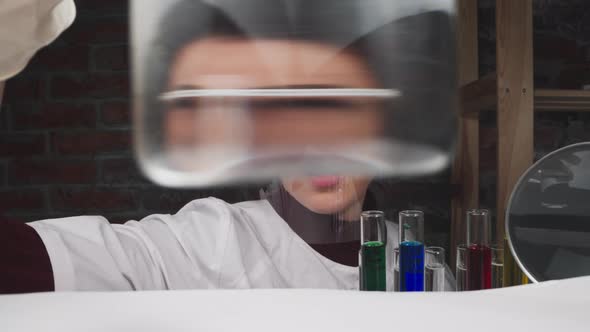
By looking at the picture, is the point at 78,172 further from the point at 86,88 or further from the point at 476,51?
the point at 476,51

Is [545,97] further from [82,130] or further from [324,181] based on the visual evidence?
[82,130]

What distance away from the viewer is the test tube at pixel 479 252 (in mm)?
504

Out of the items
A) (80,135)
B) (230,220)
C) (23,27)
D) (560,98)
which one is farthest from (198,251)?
(560,98)

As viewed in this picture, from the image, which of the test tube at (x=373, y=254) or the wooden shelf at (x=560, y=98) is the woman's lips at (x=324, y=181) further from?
the wooden shelf at (x=560, y=98)

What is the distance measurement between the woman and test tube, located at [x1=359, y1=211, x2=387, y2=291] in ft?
0.33

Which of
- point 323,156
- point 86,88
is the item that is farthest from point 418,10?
point 86,88

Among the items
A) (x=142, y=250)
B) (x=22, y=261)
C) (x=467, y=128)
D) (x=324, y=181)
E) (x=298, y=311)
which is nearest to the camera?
(x=298, y=311)

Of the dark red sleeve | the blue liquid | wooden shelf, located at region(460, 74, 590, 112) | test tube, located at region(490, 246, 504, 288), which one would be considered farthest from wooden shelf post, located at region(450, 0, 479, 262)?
the dark red sleeve

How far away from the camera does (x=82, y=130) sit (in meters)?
0.79

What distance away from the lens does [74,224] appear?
1.81 ft

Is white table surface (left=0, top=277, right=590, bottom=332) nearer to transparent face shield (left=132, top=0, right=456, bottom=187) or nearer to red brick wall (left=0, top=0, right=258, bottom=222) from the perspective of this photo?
transparent face shield (left=132, top=0, right=456, bottom=187)

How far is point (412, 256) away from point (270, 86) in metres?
0.25

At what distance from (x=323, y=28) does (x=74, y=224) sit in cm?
38

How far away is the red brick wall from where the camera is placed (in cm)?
79
